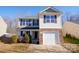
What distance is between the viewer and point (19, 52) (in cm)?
374

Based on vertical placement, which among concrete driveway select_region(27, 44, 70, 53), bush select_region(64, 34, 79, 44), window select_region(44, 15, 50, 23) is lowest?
concrete driveway select_region(27, 44, 70, 53)

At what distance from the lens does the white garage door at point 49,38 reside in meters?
3.77

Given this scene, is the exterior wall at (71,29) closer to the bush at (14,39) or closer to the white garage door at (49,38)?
the white garage door at (49,38)

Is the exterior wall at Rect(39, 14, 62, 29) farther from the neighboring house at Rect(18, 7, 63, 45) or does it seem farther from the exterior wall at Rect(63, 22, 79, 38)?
the exterior wall at Rect(63, 22, 79, 38)

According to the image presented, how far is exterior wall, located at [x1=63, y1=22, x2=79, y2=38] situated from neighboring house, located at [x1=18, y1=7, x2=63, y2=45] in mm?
87

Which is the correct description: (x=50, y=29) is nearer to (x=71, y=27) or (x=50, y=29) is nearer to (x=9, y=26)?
(x=71, y=27)

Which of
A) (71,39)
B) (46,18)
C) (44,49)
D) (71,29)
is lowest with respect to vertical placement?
(44,49)

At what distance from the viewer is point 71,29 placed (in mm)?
3756

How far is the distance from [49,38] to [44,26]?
23 cm

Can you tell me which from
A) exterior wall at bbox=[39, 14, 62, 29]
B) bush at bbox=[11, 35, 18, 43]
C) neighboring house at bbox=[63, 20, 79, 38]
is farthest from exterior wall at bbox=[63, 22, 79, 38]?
bush at bbox=[11, 35, 18, 43]

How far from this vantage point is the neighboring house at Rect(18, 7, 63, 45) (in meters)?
3.74

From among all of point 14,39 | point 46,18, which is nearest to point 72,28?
point 46,18

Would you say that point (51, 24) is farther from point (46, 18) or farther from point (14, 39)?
point (14, 39)
